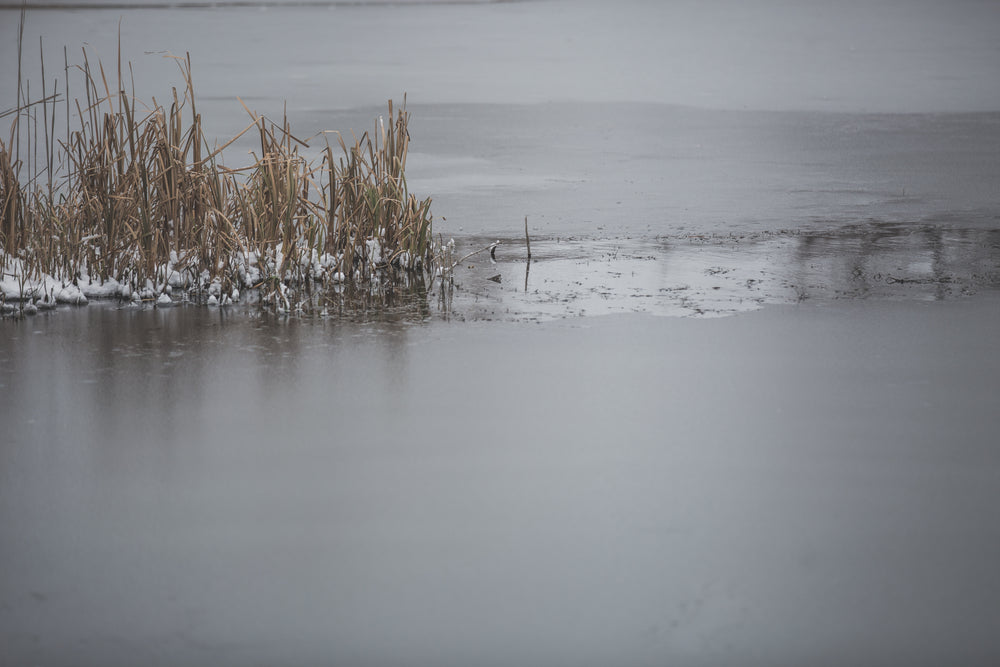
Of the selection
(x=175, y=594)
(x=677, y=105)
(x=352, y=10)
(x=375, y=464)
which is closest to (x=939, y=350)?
(x=375, y=464)

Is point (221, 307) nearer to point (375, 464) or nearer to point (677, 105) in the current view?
point (375, 464)

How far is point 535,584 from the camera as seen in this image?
3084mm

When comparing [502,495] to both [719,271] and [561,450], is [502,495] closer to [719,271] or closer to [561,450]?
[561,450]

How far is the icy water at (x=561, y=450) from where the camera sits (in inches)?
115

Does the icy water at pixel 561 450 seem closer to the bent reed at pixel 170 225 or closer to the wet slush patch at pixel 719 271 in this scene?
the wet slush patch at pixel 719 271

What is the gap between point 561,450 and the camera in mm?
4047

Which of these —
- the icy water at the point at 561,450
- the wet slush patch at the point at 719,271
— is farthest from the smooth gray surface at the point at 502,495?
the wet slush patch at the point at 719,271

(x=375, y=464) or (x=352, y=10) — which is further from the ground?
(x=352, y=10)

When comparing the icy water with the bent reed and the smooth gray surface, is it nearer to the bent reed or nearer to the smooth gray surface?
the smooth gray surface

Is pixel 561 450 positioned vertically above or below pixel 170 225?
below

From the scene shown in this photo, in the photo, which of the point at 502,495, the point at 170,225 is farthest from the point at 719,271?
the point at 502,495

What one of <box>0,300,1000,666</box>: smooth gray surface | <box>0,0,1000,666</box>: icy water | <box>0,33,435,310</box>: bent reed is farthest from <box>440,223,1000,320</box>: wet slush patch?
<box>0,33,435,310</box>: bent reed

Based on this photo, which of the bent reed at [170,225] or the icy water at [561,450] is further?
the bent reed at [170,225]

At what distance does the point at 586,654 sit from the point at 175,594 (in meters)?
1.02
